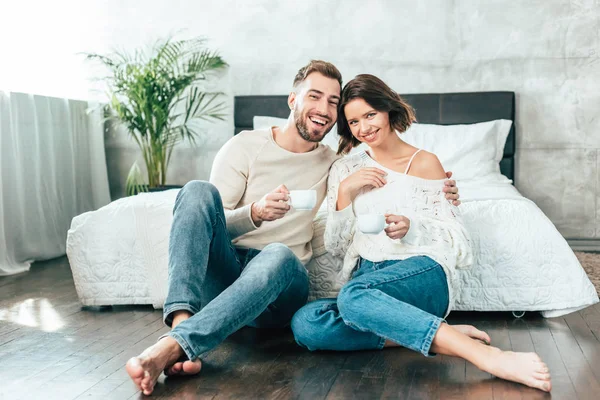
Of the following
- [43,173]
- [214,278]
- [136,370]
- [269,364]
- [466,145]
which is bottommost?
[269,364]

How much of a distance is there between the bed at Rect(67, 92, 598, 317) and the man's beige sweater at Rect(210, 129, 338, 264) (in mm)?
223

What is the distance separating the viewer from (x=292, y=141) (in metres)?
2.32

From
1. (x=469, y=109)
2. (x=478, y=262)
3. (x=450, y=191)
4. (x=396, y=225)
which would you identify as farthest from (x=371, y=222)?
(x=469, y=109)

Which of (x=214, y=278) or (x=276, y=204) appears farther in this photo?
(x=214, y=278)

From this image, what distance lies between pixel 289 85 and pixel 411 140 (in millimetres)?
1027

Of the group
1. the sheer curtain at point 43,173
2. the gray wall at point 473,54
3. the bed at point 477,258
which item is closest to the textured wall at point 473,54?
the gray wall at point 473,54

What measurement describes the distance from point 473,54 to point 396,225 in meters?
2.65

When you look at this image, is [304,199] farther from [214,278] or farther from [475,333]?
[475,333]

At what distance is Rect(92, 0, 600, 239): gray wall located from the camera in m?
4.18

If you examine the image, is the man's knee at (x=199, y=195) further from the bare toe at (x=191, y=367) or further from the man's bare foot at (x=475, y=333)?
the man's bare foot at (x=475, y=333)

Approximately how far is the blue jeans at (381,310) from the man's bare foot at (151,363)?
17.9 inches

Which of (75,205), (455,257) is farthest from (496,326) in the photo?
(75,205)

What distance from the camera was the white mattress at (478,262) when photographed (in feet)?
8.04

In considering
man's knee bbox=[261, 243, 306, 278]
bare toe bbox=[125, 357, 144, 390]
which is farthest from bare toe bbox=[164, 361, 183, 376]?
man's knee bbox=[261, 243, 306, 278]
